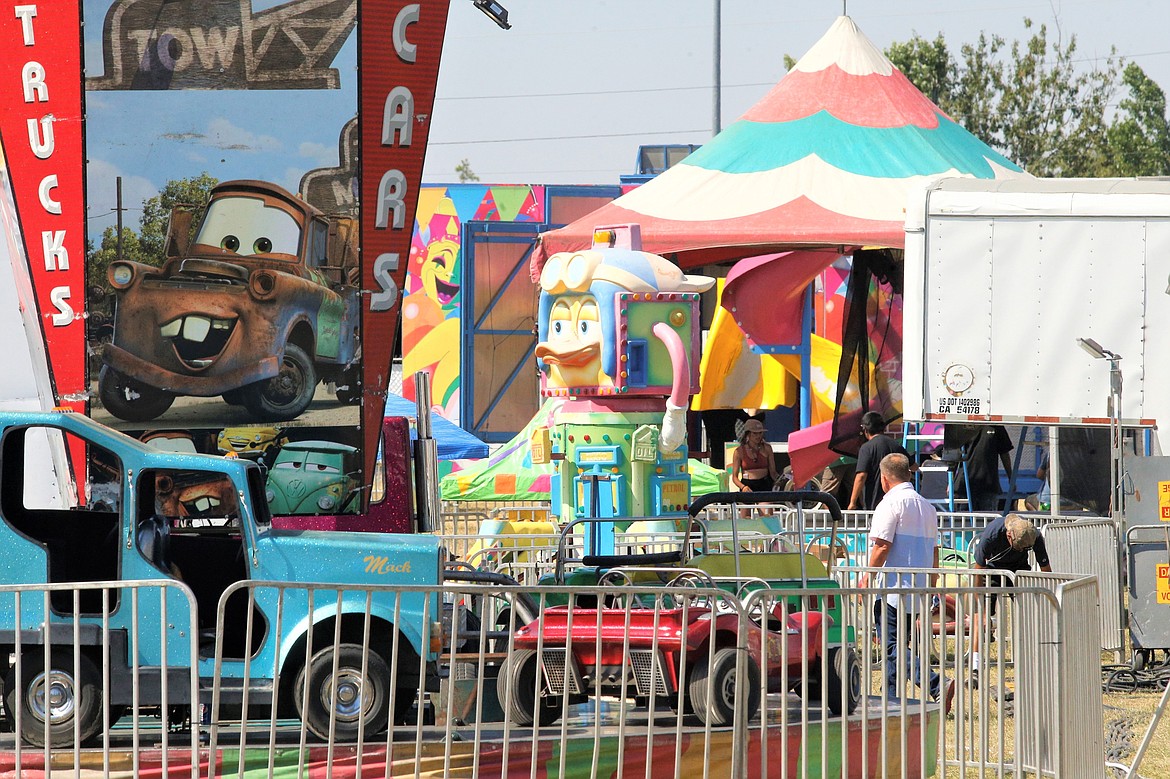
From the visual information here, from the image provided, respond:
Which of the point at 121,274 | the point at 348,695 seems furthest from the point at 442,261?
the point at 348,695

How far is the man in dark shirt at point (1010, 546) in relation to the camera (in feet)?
31.2

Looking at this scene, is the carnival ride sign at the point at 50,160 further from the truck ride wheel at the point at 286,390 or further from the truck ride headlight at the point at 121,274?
the truck ride wheel at the point at 286,390

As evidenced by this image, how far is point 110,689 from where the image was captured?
5.76 meters

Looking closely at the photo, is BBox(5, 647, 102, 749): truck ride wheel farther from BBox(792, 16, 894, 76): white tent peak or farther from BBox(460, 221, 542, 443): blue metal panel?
BBox(460, 221, 542, 443): blue metal panel

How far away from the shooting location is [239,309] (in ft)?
25.0

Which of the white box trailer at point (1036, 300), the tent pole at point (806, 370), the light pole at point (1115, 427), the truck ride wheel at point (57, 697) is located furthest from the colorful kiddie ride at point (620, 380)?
the tent pole at point (806, 370)

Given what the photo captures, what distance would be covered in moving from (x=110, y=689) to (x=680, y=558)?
3.00m

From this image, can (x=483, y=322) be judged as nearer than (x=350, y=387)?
No

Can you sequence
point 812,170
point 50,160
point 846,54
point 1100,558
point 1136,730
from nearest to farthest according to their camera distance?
point 50,160
point 1136,730
point 1100,558
point 812,170
point 846,54

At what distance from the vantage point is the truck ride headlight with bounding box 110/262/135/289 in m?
7.46

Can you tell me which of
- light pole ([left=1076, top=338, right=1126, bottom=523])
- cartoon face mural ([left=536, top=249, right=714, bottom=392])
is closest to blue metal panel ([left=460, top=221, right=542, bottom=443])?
cartoon face mural ([left=536, top=249, right=714, bottom=392])

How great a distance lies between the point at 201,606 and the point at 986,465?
33.5 ft

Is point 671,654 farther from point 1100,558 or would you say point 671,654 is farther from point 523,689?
point 1100,558

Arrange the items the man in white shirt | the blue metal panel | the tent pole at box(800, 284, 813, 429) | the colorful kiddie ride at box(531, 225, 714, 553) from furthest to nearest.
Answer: the blue metal panel → the tent pole at box(800, 284, 813, 429) → the colorful kiddie ride at box(531, 225, 714, 553) → the man in white shirt
